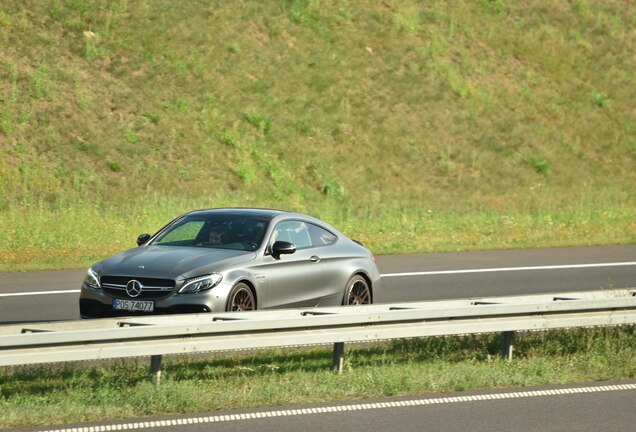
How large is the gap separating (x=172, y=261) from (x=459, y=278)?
349 inches

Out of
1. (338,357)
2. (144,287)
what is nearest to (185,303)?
(144,287)

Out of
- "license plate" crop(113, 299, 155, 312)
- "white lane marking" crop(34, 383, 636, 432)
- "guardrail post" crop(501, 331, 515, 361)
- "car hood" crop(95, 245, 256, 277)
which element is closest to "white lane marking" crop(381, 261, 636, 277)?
"car hood" crop(95, 245, 256, 277)

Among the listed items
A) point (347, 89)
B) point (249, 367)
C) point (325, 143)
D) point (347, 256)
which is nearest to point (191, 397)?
point (249, 367)

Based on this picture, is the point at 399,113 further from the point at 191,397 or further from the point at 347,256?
the point at 191,397

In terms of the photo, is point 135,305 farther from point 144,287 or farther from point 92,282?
point 92,282

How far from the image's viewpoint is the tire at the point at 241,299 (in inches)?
503

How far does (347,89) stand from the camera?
1574 inches

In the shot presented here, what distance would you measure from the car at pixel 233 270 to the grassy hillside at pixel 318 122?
8.56 meters

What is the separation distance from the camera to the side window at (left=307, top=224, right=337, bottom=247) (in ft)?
48.5

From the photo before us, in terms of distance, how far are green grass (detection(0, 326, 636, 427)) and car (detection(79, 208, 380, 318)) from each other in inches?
30.4

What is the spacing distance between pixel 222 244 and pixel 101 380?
371 cm

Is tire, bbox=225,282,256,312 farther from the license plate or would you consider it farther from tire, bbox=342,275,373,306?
tire, bbox=342,275,373,306

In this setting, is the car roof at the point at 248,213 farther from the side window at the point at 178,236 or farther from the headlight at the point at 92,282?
the headlight at the point at 92,282

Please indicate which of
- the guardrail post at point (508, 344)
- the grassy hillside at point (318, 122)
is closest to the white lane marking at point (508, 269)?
the grassy hillside at point (318, 122)
